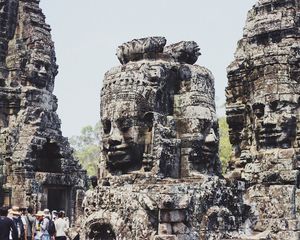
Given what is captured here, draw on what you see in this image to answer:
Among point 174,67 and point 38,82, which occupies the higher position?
point 38,82

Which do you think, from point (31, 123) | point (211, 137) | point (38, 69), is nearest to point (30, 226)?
point (211, 137)

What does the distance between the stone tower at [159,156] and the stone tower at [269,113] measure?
2.87m

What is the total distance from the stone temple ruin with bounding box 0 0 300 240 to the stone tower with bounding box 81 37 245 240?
0.06ft

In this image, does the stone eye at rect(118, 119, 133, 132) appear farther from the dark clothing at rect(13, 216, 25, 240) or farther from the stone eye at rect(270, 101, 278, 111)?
the stone eye at rect(270, 101, 278, 111)

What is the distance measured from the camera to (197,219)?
8945 mm

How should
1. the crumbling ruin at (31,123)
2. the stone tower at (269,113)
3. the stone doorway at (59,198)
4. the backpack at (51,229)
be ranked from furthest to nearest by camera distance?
1. the stone doorway at (59,198)
2. the crumbling ruin at (31,123)
3. the stone tower at (269,113)
4. the backpack at (51,229)

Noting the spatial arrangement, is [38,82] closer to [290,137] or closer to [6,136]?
[6,136]

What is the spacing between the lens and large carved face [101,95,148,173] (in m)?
9.33

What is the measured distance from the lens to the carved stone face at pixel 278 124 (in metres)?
13.3

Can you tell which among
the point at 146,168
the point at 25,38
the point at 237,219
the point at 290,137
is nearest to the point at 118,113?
the point at 146,168

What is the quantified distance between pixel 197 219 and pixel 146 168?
1.07 m

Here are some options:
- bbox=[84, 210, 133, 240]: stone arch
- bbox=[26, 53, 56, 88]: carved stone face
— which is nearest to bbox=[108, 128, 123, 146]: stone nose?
bbox=[84, 210, 133, 240]: stone arch

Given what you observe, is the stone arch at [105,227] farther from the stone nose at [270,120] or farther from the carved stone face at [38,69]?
the carved stone face at [38,69]

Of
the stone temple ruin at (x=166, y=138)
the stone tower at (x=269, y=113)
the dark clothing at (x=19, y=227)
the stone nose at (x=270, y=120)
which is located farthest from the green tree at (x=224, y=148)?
the dark clothing at (x=19, y=227)
